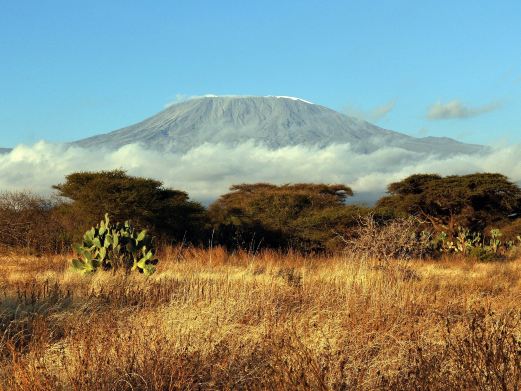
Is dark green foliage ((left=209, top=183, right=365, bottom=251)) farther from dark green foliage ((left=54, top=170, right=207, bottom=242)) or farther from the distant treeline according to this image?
dark green foliage ((left=54, top=170, right=207, bottom=242))

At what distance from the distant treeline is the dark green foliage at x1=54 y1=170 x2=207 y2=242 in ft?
0.11

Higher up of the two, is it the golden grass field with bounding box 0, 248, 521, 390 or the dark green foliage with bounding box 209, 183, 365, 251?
the dark green foliage with bounding box 209, 183, 365, 251

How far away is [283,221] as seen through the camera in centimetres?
2472

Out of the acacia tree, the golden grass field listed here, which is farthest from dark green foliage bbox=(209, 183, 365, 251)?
the golden grass field

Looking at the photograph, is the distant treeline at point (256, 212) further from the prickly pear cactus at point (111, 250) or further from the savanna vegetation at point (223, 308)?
the prickly pear cactus at point (111, 250)

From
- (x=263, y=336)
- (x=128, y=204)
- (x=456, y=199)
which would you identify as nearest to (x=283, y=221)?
(x=128, y=204)

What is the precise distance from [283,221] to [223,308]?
17990 millimetres

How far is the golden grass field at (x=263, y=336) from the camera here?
13.6ft

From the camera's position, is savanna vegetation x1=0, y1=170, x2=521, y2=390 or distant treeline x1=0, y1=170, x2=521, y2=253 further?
distant treeline x1=0, y1=170, x2=521, y2=253

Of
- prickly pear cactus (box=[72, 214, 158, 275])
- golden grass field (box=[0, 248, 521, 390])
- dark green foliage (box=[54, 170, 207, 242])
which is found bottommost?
golden grass field (box=[0, 248, 521, 390])

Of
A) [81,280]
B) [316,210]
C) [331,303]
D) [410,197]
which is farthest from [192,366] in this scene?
[410,197]

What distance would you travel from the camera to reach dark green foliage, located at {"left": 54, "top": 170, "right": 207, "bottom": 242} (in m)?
20.0

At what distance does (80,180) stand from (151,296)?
46.2 feet

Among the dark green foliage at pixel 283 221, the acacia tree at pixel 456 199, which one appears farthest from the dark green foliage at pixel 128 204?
the acacia tree at pixel 456 199
